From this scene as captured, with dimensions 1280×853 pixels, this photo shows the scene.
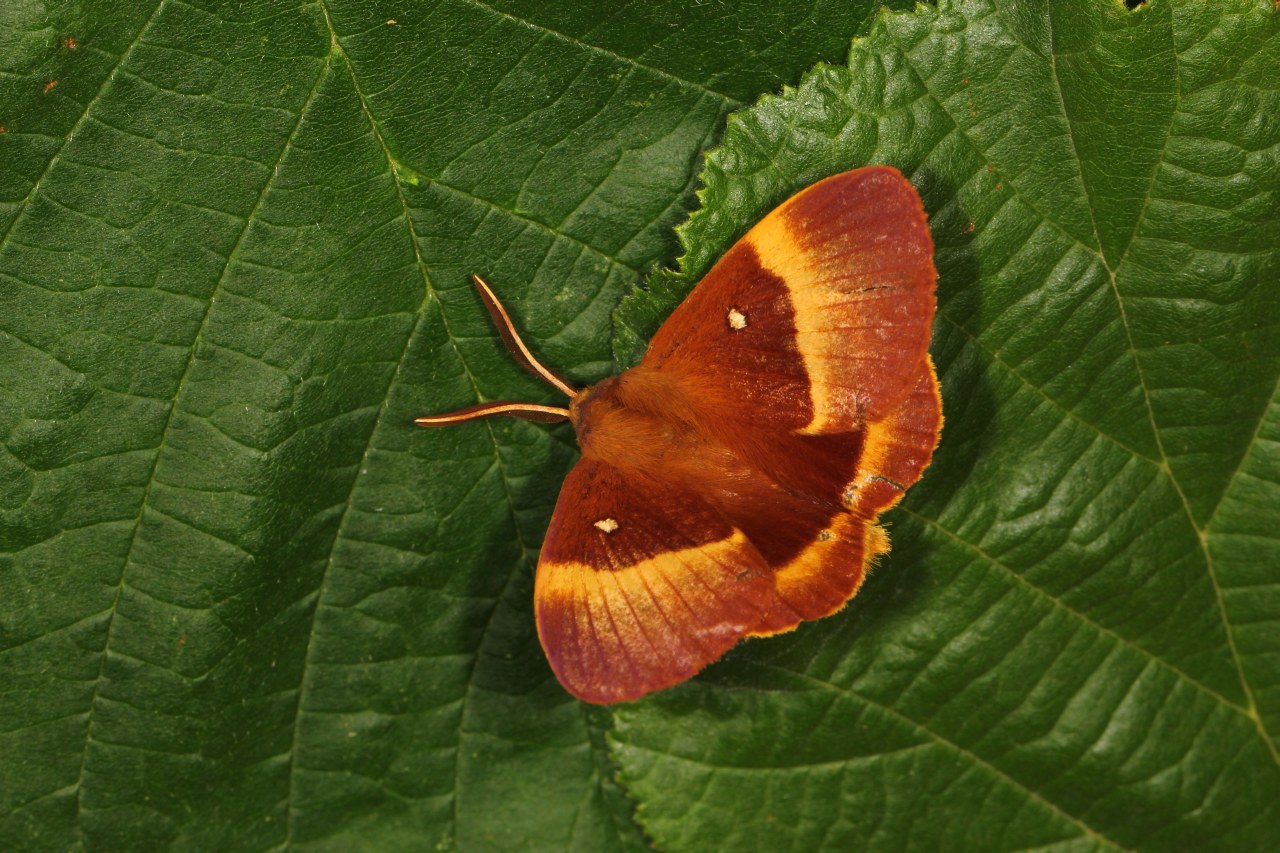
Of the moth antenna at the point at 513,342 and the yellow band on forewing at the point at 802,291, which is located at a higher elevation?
the yellow band on forewing at the point at 802,291

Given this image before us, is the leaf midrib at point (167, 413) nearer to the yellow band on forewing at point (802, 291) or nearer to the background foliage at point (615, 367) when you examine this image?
the background foliage at point (615, 367)

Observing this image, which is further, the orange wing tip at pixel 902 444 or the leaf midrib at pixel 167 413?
the leaf midrib at pixel 167 413

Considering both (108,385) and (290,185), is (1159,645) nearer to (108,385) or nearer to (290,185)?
(290,185)

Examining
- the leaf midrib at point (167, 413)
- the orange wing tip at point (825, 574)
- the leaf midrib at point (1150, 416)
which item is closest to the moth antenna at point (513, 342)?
the leaf midrib at point (167, 413)

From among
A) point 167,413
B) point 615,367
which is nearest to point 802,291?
point 615,367

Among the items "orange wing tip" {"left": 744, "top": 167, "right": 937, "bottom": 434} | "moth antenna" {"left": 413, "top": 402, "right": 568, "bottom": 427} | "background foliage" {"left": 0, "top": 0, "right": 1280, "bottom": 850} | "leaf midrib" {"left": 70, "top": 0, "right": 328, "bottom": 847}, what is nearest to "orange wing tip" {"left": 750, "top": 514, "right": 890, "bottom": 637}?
"orange wing tip" {"left": 744, "top": 167, "right": 937, "bottom": 434}

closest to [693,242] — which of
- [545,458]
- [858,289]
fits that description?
[858,289]
